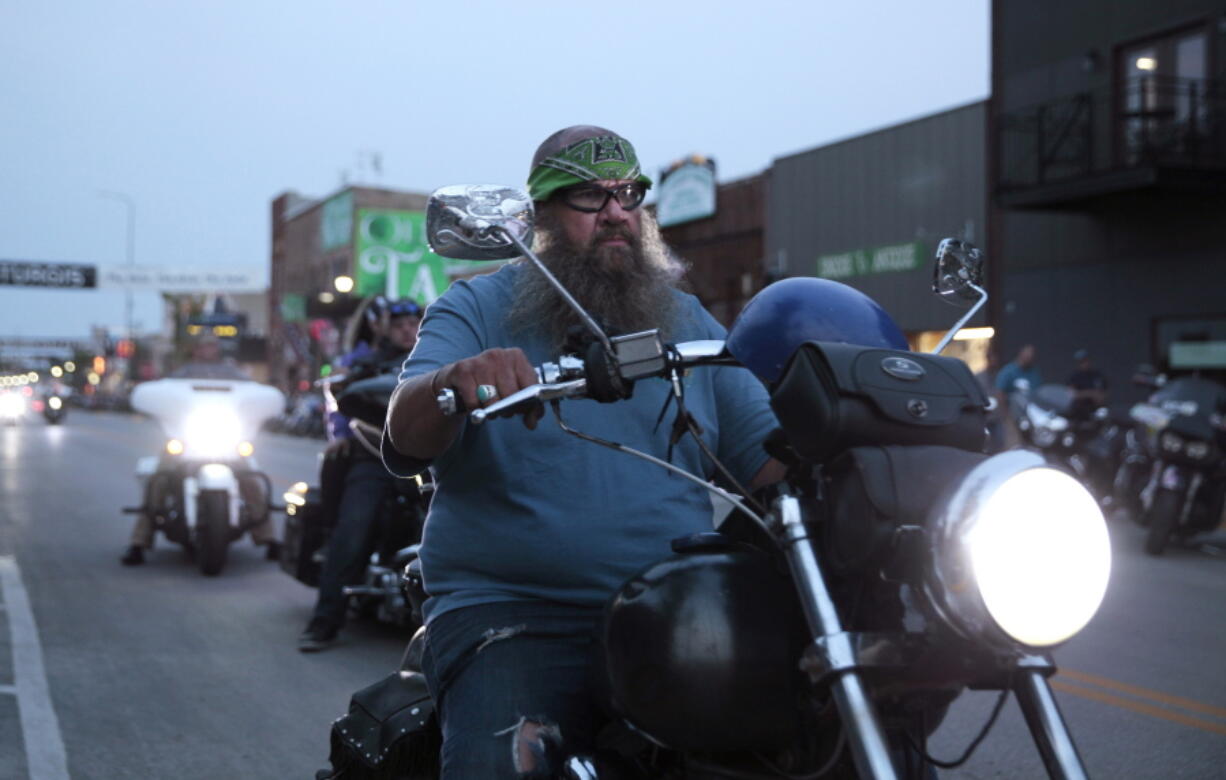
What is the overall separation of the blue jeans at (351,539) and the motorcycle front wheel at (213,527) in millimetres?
2729

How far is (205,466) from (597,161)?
25.6ft

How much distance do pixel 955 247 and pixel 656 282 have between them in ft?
1.95

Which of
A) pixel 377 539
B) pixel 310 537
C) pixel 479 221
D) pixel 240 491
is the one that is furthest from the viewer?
pixel 240 491

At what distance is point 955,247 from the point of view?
8.23 ft

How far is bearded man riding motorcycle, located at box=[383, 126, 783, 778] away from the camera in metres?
2.28

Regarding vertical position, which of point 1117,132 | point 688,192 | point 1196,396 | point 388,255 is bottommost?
point 1196,396

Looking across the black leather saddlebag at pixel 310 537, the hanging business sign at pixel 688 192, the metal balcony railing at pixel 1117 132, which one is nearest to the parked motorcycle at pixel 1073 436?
the metal balcony railing at pixel 1117 132

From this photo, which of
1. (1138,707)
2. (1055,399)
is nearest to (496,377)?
(1138,707)

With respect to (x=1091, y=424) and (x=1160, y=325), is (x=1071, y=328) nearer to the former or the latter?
(x=1160, y=325)

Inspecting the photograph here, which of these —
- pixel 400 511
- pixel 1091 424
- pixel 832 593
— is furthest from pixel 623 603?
pixel 1091 424

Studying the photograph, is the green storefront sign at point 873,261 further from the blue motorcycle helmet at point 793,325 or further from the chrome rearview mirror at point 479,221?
the chrome rearview mirror at point 479,221

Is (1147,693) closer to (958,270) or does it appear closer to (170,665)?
(958,270)

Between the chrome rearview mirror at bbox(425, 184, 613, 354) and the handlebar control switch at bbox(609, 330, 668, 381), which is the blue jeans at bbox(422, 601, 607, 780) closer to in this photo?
the handlebar control switch at bbox(609, 330, 668, 381)

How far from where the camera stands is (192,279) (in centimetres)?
6744
